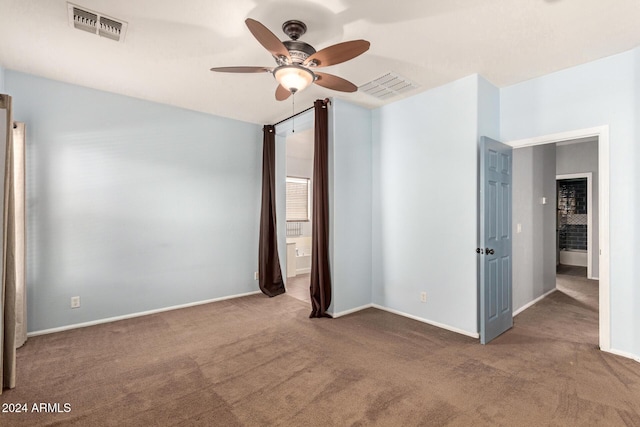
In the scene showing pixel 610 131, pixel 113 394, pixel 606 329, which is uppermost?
pixel 610 131

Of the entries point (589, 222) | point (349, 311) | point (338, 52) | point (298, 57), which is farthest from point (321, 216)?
point (589, 222)

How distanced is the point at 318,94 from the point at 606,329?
3.70 m

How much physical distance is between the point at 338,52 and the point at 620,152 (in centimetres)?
268

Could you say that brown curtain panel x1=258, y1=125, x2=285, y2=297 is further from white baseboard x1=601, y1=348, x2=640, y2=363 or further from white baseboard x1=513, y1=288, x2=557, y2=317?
white baseboard x1=601, y1=348, x2=640, y2=363

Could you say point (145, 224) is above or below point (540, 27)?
below

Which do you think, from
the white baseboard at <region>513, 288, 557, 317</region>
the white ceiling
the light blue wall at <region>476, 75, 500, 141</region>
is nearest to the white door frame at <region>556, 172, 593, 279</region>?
the white baseboard at <region>513, 288, 557, 317</region>

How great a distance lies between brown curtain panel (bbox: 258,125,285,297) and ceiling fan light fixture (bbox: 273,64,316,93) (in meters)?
2.66

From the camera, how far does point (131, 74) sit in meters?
3.20

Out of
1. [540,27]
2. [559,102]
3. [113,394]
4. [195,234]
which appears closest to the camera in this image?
[113,394]

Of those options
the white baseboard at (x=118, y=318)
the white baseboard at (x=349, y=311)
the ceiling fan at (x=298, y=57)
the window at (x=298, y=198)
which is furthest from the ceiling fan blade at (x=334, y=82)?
the window at (x=298, y=198)

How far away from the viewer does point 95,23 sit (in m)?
2.34

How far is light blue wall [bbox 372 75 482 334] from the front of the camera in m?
3.32

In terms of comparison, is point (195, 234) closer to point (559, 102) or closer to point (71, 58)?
point (71, 58)

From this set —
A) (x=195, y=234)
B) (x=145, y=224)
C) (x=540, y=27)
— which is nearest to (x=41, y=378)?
(x=145, y=224)
